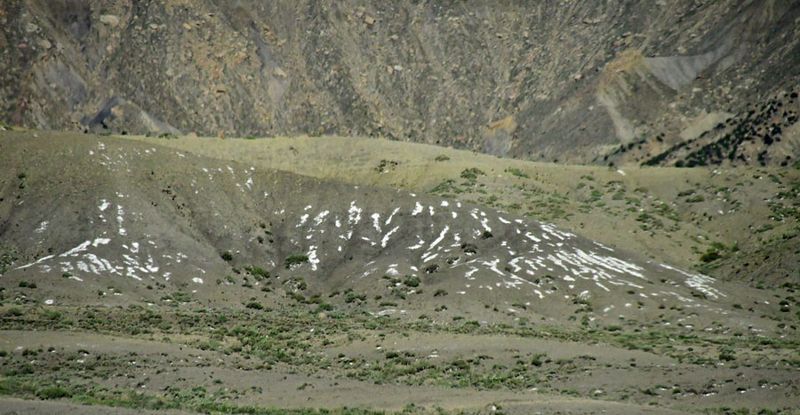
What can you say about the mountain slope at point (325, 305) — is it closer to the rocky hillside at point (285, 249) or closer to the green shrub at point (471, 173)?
the rocky hillside at point (285, 249)

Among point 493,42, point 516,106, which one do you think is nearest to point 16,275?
point 516,106

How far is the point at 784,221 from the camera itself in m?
96.7

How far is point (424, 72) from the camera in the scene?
505 ft

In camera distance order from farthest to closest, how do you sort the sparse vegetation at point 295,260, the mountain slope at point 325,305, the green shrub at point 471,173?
1. the green shrub at point 471,173
2. the sparse vegetation at point 295,260
3. the mountain slope at point 325,305

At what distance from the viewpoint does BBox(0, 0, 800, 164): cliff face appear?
130 m

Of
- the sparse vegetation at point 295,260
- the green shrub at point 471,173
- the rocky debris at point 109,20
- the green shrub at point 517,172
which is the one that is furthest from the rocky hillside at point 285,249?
the rocky debris at point 109,20

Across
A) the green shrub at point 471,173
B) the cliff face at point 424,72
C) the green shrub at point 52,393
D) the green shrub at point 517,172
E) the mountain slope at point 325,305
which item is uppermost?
the cliff face at point 424,72

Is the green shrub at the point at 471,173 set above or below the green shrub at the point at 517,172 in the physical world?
below

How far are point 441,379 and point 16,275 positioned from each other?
3160cm

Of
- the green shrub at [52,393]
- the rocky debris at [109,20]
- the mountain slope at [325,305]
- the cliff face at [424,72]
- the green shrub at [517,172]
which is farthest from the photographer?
the rocky debris at [109,20]

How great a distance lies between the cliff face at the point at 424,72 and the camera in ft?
427

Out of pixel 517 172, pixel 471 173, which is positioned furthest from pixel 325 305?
pixel 517 172

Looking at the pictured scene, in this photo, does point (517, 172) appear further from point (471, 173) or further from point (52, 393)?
point (52, 393)

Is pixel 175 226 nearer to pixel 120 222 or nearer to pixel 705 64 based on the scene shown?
pixel 120 222
